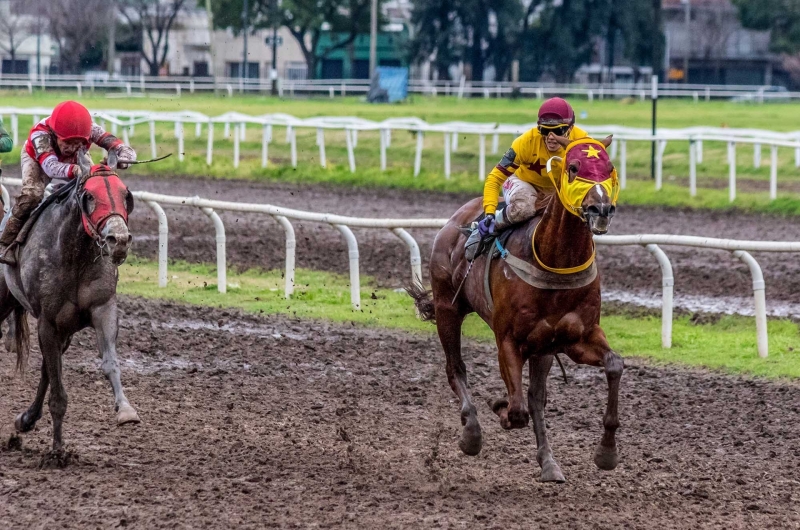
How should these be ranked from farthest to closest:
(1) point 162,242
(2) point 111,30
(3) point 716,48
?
(3) point 716,48
(2) point 111,30
(1) point 162,242

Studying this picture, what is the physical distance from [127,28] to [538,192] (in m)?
50.7

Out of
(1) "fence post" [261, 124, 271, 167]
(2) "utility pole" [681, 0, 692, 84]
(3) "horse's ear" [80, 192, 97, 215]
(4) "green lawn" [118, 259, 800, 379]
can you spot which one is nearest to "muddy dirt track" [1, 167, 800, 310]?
(4) "green lawn" [118, 259, 800, 379]

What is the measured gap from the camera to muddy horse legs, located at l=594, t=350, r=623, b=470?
583 centimetres

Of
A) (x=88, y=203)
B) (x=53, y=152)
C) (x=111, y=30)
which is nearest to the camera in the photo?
(x=88, y=203)

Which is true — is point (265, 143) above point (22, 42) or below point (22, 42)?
below

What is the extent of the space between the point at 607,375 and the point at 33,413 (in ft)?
10.4

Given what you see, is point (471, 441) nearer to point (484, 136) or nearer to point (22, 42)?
point (484, 136)

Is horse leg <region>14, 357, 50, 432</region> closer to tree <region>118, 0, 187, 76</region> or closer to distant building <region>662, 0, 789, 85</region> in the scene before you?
tree <region>118, 0, 187, 76</region>

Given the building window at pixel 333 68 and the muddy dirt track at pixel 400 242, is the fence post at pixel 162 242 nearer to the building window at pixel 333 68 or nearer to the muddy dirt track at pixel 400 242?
the muddy dirt track at pixel 400 242

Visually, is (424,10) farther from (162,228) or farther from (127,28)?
(162,228)

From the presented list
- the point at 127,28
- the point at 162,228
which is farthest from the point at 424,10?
the point at 162,228

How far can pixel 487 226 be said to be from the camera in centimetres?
660

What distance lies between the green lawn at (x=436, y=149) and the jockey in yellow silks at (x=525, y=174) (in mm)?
11673

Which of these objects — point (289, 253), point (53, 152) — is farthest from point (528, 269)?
point (289, 253)
